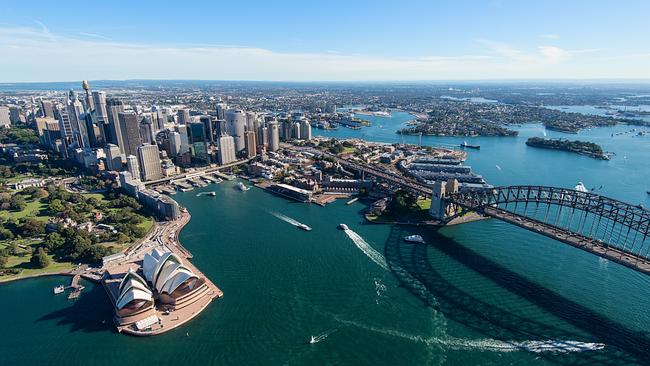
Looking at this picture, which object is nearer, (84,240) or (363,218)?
(84,240)

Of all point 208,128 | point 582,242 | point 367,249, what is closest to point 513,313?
point 582,242

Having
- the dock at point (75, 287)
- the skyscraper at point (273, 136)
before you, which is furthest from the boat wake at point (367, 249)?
the skyscraper at point (273, 136)

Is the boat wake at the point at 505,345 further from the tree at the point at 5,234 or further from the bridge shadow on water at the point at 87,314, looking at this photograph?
the tree at the point at 5,234

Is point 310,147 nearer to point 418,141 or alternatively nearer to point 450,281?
point 418,141

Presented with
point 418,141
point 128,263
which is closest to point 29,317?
point 128,263

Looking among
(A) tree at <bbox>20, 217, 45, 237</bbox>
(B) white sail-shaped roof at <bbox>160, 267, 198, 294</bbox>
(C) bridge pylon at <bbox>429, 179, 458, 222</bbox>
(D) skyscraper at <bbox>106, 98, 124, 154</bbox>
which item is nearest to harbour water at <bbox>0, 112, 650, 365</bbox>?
(C) bridge pylon at <bbox>429, 179, 458, 222</bbox>
